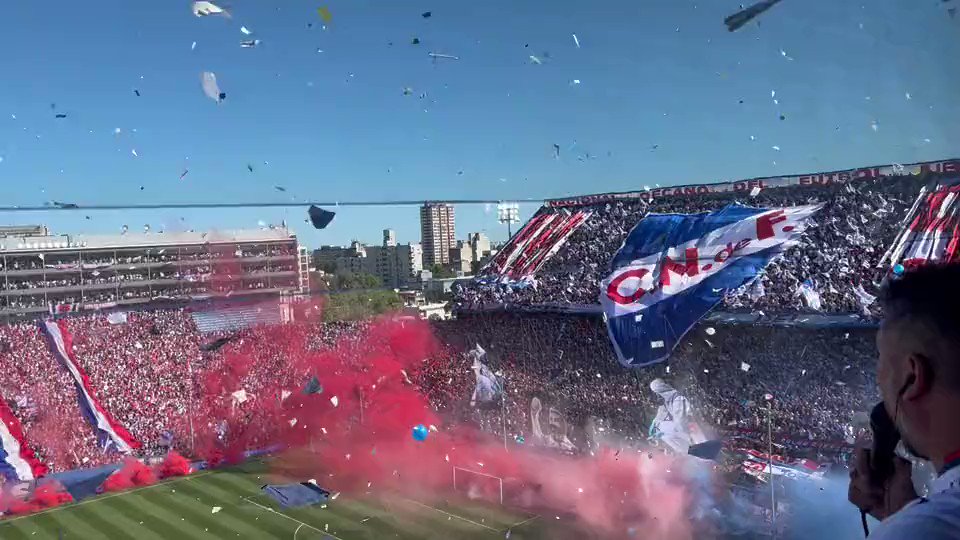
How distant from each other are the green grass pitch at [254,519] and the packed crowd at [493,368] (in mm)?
4143

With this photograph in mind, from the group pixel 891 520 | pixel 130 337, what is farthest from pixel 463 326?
pixel 891 520

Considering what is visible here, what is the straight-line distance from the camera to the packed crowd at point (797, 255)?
17.4m

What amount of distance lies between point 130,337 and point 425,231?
33391 millimetres

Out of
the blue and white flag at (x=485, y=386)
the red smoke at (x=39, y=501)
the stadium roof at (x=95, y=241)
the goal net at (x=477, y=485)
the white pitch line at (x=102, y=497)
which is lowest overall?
the white pitch line at (x=102, y=497)

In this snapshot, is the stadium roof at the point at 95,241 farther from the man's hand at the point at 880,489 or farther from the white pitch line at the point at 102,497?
the man's hand at the point at 880,489

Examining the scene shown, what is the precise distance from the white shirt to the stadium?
1241 centimetres

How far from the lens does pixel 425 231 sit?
57750 mm

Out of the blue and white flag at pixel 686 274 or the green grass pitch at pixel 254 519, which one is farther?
the blue and white flag at pixel 686 274

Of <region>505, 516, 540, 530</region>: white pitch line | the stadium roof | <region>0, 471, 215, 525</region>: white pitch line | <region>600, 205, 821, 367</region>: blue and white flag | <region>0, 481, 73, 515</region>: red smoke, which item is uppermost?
the stadium roof

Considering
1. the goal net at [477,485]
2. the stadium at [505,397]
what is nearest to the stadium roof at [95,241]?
the stadium at [505,397]

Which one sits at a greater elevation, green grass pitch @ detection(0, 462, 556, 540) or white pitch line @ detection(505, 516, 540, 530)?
white pitch line @ detection(505, 516, 540, 530)

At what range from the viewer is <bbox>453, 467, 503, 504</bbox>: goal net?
54.1ft

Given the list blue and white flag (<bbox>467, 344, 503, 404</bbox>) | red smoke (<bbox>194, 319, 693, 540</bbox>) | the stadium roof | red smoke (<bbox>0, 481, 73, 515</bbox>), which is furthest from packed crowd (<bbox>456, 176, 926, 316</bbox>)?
the stadium roof

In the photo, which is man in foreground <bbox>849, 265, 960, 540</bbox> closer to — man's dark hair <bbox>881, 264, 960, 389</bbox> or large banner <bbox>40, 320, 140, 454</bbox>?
man's dark hair <bbox>881, 264, 960, 389</bbox>
